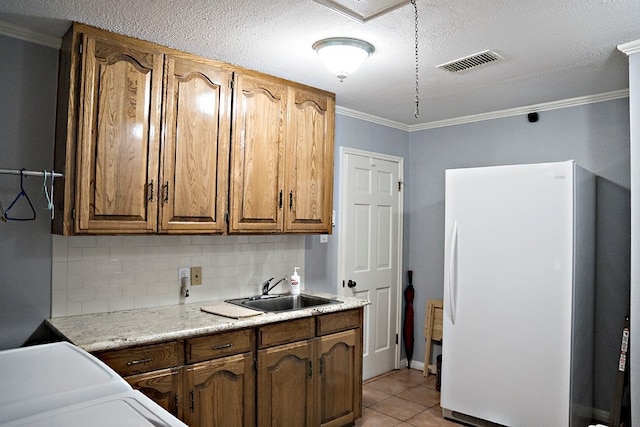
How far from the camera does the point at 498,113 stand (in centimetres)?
389

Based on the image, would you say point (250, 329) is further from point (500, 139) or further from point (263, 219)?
point (500, 139)

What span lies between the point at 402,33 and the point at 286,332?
178cm

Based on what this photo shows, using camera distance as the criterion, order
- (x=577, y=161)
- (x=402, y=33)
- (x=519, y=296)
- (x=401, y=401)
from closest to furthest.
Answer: (x=402, y=33), (x=519, y=296), (x=577, y=161), (x=401, y=401)

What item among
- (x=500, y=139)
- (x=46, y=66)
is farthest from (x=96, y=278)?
(x=500, y=139)

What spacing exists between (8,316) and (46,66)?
1313 mm

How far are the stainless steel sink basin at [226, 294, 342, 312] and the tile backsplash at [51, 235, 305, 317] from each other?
13 centimetres

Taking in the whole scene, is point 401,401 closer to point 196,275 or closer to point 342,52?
point 196,275

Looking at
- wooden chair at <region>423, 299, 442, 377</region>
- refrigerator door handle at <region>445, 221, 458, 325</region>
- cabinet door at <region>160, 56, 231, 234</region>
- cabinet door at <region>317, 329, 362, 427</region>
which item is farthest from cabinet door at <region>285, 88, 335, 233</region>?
wooden chair at <region>423, 299, 442, 377</region>

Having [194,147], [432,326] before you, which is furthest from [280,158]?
[432,326]

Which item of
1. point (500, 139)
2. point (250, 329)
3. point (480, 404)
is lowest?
point (480, 404)

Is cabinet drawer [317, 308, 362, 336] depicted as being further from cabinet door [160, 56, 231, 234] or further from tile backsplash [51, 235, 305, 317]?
cabinet door [160, 56, 231, 234]

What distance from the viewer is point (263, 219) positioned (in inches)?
116

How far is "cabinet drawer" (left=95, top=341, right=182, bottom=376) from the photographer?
6.73ft

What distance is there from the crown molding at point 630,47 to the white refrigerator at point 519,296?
69 centimetres
